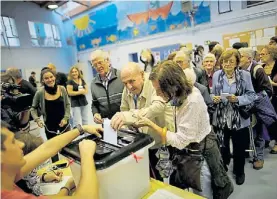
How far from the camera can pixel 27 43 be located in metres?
7.29

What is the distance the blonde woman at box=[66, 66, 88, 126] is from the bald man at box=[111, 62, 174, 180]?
6.39 ft

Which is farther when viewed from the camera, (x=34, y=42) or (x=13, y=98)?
(x=34, y=42)

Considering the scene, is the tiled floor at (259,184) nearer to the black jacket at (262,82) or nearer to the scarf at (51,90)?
the black jacket at (262,82)

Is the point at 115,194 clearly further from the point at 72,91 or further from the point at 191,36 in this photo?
the point at 191,36

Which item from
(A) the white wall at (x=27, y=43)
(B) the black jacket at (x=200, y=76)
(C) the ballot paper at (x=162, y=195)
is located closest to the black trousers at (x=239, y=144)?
(B) the black jacket at (x=200, y=76)

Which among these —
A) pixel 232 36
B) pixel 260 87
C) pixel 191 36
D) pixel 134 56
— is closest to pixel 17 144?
pixel 260 87

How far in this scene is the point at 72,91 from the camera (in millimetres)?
3314

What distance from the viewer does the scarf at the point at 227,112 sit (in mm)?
1770

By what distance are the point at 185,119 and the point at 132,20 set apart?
5762mm

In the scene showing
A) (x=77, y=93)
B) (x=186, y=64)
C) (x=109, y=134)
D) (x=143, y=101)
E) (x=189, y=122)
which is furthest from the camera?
(x=77, y=93)

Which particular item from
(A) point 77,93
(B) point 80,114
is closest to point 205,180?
(A) point 77,93

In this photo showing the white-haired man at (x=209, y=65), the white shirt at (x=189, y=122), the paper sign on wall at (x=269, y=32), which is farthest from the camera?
the paper sign on wall at (x=269, y=32)

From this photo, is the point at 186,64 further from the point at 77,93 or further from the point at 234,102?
the point at 77,93

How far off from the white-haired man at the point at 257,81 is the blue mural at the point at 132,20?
9.11 feet
